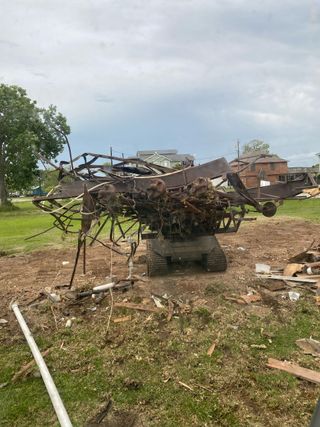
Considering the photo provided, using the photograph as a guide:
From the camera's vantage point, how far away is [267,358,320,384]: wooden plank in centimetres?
338

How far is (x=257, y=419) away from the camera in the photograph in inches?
114

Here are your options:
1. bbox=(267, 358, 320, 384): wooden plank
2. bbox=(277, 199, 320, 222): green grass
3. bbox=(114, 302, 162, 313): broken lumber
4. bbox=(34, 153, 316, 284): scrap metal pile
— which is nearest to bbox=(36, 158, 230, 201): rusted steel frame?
bbox=(34, 153, 316, 284): scrap metal pile

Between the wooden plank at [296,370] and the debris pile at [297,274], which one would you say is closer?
the wooden plank at [296,370]

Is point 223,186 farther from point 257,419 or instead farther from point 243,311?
point 257,419

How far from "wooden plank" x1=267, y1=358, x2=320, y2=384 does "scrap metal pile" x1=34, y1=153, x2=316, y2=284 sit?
7.49 feet

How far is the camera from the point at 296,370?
3.53 metres

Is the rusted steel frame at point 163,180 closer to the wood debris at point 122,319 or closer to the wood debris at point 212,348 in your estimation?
the wood debris at point 122,319

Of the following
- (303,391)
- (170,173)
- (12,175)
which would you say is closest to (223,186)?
(170,173)

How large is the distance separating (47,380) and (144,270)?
4.14 metres

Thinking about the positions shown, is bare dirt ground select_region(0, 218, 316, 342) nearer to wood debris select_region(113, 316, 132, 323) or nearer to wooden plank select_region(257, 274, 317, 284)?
wooden plank select_region(257, 274, 317, 284)

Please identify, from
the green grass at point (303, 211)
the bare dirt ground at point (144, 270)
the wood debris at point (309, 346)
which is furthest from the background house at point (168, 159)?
the green grass at point (303, 211)

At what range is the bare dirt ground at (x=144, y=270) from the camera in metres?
6.01

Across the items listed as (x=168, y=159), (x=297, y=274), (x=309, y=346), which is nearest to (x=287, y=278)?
(x=297, y=274)

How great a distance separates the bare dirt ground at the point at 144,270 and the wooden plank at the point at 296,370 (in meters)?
1.90
